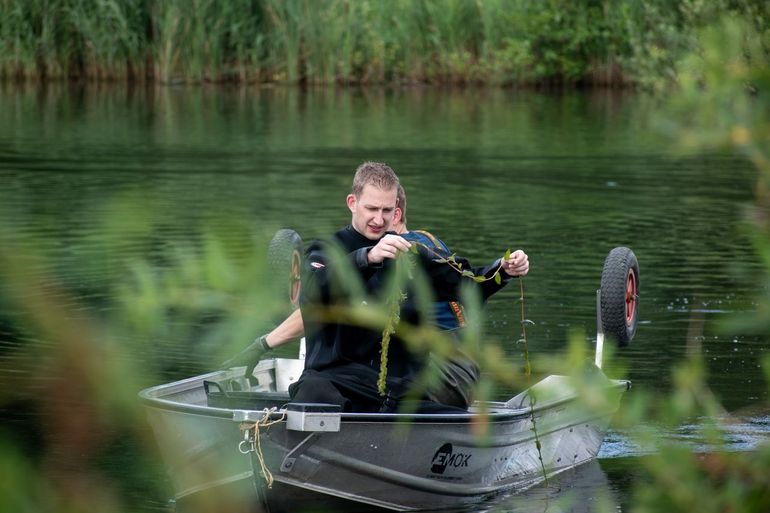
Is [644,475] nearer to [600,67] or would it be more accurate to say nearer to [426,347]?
[426,347]

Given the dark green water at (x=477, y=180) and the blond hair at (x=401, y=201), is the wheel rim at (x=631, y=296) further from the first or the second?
the blond hair at (x=401, y=201)

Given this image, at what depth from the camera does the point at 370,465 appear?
22.3ft

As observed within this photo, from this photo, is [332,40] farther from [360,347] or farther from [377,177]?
[377,177]

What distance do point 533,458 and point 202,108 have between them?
2371cm

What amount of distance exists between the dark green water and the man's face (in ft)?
4.19

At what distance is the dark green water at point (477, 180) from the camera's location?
11.9m

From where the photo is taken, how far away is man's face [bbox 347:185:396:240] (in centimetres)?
633

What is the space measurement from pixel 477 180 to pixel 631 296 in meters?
13.2

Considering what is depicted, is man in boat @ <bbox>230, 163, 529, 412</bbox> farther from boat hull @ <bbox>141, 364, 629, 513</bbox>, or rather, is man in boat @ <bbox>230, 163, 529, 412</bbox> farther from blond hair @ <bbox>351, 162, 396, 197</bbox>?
boat hull @ <bbox>141, 364, 629, 513</bbox>

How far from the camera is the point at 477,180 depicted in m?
21.5

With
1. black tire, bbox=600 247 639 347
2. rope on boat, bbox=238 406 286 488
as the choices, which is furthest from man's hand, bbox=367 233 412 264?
black tire, bbox=600 247 639 347

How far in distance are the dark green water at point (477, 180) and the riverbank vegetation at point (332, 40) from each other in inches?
28.8

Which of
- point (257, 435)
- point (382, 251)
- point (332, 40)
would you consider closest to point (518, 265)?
point (382, 251)

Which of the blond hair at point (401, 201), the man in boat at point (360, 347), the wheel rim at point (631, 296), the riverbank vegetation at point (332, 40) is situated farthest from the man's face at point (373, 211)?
the riverbank vegetation at point (332, 40)
